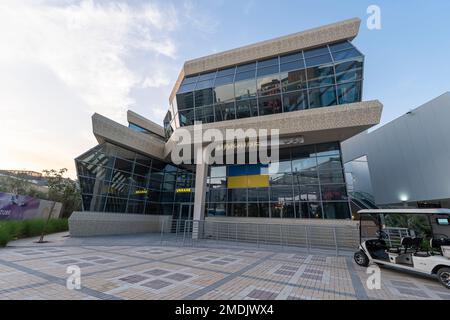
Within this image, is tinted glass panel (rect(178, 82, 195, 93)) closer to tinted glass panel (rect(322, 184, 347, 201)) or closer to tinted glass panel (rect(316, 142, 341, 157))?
tinted glass panel (rect(316, 142, 341, 157))

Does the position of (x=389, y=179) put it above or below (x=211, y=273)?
above

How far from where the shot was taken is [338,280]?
5.78 metres

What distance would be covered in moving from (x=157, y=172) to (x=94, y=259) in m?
14.0

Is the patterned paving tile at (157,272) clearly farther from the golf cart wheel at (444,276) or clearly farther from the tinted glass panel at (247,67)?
the tinted glass panel at (247,67)

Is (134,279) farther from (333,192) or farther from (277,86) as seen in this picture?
(277,86)

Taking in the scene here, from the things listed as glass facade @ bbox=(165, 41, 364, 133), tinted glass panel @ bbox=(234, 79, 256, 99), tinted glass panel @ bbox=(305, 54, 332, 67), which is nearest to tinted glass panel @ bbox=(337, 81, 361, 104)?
glass facade @ bbox=(165, 41, 364, 133)

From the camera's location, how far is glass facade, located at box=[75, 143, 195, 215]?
1564 centimetres

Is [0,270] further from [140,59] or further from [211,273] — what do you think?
[140,59]

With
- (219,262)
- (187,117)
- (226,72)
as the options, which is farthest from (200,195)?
(226,72)

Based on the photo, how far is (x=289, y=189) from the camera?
15.2 m

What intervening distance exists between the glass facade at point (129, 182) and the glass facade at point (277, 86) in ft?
20.4

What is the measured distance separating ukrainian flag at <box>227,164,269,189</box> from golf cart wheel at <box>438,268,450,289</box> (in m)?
10.9

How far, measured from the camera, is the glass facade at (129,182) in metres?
15.6

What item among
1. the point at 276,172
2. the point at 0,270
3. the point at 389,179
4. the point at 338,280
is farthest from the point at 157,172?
the point at 389,179
